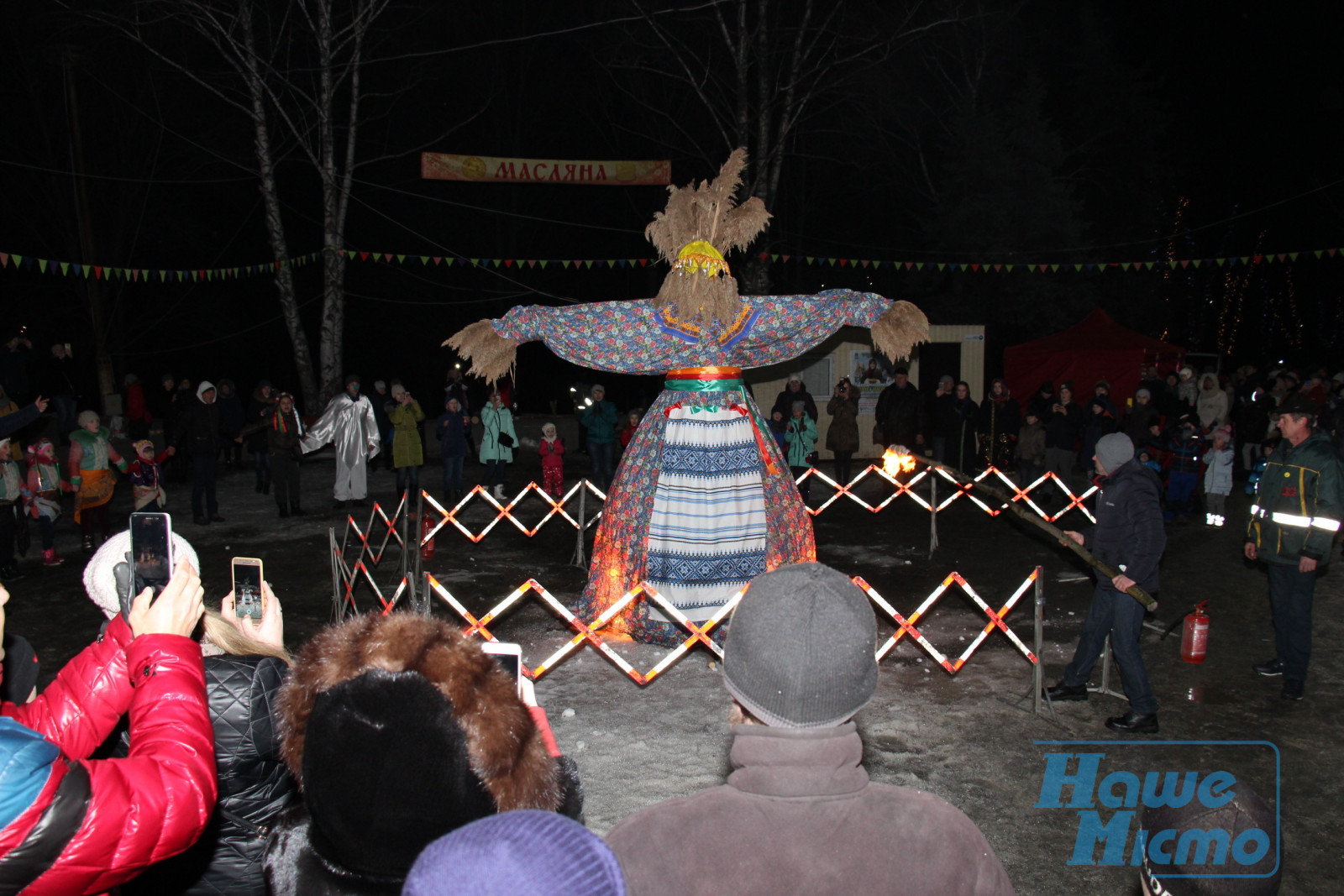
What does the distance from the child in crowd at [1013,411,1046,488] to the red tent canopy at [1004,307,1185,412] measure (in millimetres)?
5741

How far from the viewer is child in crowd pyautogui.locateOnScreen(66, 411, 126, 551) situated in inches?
379

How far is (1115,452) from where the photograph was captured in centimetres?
562

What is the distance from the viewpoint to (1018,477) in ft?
43.3

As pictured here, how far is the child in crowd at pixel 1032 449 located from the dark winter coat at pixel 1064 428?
8.0 inches

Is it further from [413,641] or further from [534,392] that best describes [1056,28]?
[413,641]

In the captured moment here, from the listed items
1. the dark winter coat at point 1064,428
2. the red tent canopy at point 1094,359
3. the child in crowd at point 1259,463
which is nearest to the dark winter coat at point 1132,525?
the dark winter coat at point 1064,428

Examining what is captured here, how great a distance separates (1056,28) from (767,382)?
838 inches

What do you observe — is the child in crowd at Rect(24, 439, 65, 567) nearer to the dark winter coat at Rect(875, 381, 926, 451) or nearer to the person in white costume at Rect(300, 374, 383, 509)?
the person in white costume at Rect(300, 374, 383, 509)

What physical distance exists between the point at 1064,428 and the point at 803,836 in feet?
37.7

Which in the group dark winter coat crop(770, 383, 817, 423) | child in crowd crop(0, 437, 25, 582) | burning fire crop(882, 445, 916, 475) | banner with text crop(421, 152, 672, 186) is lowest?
child in crowd crop(0, 437, 25, 582)

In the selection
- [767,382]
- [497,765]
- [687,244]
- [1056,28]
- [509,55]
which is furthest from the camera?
[1056,28]

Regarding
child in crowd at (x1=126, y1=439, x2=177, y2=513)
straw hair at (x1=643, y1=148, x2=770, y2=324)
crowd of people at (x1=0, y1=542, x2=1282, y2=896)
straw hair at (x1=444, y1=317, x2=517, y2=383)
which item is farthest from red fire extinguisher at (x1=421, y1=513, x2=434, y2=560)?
crowd of people at (x1=0, y1=542, x2=1282, y2=896)

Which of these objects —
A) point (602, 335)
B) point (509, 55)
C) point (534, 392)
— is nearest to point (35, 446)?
point (602, 335)

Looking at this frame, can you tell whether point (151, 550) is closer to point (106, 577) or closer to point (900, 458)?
point (106, 577)
